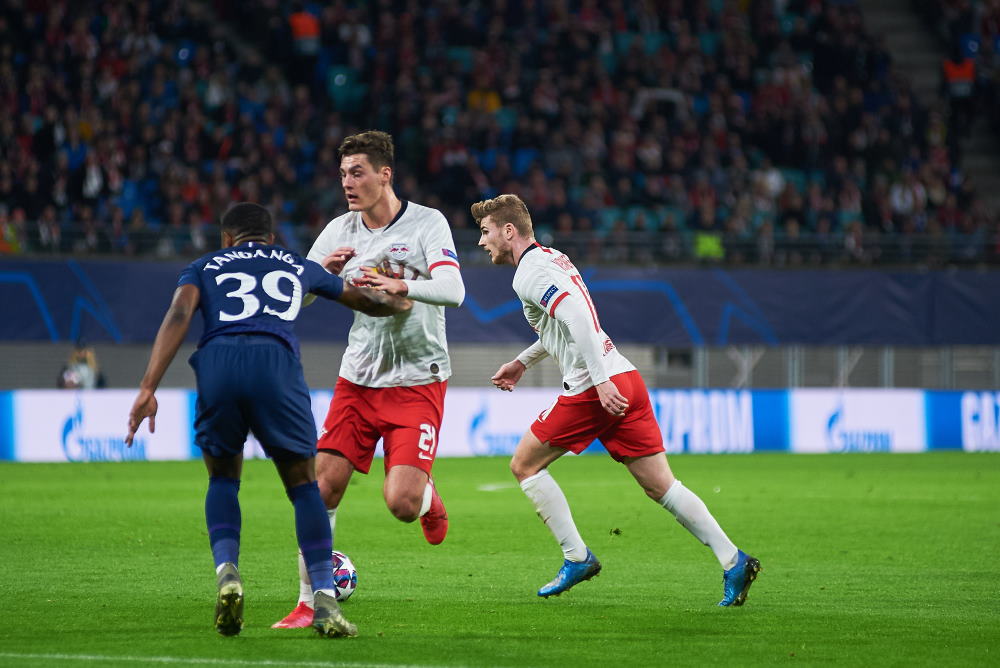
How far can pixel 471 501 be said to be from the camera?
14.9 metres

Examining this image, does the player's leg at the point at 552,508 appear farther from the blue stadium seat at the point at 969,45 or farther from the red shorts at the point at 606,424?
the blue stadium seat at the point at 969,45

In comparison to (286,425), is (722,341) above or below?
below

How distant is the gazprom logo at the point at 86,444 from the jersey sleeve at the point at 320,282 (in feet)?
46.8

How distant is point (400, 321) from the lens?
7.90m

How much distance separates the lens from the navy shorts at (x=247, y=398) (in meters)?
6.54

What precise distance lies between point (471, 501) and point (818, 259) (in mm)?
12948

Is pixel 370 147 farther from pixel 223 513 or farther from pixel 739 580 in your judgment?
pixel 739 580

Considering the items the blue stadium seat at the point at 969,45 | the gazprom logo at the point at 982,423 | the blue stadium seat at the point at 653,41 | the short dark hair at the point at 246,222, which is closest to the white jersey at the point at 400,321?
the short dark hair at the point at 246,222

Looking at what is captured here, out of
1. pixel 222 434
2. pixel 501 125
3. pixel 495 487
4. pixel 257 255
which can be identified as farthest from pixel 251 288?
pixel 501 125

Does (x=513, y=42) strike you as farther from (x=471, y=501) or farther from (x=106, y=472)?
(x=471, y=501)

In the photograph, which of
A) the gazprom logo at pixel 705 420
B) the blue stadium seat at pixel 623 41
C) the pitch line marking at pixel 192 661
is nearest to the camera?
the pitch line marking at pixel 192 661

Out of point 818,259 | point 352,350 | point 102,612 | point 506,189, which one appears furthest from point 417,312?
point 818,259

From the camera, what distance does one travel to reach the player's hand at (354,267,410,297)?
7.24 meters

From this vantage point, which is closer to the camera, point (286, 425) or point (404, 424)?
point (286, 425)
